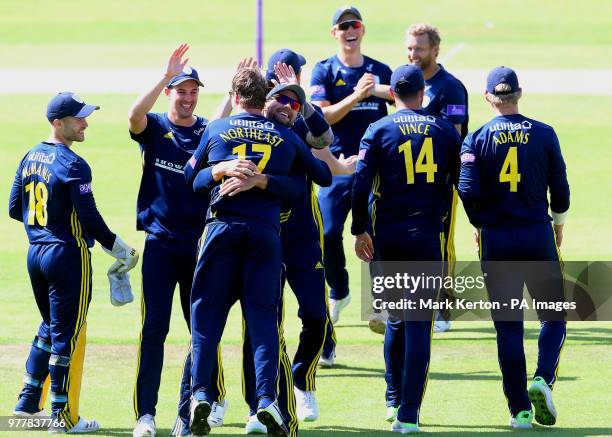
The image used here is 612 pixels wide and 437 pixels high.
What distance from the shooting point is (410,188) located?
27.5ft

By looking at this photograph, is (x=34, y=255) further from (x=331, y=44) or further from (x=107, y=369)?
(x=331, y=44)

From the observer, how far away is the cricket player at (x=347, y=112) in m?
11.1

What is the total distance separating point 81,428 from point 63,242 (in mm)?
1226

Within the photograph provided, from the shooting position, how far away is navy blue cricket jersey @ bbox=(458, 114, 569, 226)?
8.38 metres

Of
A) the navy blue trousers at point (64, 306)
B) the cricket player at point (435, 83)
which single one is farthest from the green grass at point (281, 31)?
the navy blue trousers at point (64, 306)

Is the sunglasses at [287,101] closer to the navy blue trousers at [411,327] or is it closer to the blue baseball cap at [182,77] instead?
the blue baseball cap at [182,77]

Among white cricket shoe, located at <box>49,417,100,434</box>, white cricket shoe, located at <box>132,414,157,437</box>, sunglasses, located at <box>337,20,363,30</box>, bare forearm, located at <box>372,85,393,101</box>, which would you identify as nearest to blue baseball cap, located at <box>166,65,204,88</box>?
white cricket shoe, located at <box>132,414,157,437</box>

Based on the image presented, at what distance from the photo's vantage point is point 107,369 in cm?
1010

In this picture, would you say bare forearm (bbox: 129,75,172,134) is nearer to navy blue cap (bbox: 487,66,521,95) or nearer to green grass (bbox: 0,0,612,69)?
navy blue cap (bbox: 487,66,521,95)

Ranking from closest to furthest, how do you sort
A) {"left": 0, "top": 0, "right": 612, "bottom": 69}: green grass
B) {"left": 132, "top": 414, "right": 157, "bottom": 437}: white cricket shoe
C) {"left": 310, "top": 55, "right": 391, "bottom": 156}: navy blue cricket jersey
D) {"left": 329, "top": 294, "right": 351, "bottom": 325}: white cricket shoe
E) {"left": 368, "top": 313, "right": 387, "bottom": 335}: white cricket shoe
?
{"left": 132, "top": 414, "right": 157, "bottom": 437}: white cricket shoe
{"left": 368, "top": 313, "right": 387, "bottom": 335}: white cricket shoe
{"left": 310, "top": 55, "right": 391, "bottom": 156}: navy blue cricket jersey
{"left": 329, "top": 294, "right": 351, "bottom": 325}: white cricket shoe
{"left": 0, "top": 0, "right": 612, "bottom": 69}: green grass

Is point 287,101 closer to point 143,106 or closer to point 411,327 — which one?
point 143,106

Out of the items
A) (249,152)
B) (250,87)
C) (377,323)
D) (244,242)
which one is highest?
(250,87)

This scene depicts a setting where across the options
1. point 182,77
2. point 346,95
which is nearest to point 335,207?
point 346,95

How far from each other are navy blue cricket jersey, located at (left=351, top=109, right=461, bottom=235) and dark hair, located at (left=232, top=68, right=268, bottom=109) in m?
1.05
